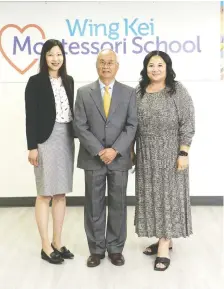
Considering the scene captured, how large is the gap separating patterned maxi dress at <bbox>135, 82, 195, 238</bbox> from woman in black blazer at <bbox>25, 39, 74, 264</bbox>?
0.51 m

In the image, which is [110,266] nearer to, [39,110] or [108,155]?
[108,155]

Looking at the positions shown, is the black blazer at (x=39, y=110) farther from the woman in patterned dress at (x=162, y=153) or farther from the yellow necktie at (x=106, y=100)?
the woman in patterned dress at (x=162, y=153)

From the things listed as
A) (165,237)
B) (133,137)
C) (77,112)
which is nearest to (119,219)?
(165,237)

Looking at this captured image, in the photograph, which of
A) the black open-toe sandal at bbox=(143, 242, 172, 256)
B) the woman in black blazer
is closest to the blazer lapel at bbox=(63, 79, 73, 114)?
the woman in black blazer

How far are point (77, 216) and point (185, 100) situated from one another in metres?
1.92

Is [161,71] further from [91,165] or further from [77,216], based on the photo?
[77,216]

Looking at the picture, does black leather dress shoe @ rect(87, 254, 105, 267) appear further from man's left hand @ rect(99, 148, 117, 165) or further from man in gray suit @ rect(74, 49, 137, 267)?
man's left hand @ rect(99, 148, 117, 165)

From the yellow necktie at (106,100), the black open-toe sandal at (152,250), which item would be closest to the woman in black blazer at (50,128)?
the yellow necktie at (106,100)

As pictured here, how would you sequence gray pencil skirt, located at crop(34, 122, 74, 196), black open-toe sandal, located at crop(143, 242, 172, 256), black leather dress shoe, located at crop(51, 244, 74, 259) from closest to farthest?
gray pencil skirt, located at crop(34, 122, 74, 196) → black leather dress shoe, located at crop(51, 244, 74, 259) → black open-toe sandal, located at crop(143, 242, 172, 256)

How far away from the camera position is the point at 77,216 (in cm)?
430

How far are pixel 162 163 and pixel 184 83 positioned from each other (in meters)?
1.82

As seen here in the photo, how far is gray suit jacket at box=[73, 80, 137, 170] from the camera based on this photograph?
112 inches

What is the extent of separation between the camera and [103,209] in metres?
3.04

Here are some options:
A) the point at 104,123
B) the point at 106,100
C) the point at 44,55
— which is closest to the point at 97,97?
the point at 106,100
